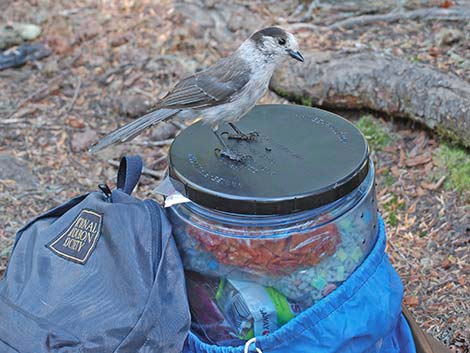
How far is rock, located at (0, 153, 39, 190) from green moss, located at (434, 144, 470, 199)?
7.54 ft

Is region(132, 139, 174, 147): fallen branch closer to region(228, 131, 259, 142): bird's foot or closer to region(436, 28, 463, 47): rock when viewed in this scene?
region(228, 131, 259, 142): bird's foot

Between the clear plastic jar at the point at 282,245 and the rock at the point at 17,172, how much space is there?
1789 mm

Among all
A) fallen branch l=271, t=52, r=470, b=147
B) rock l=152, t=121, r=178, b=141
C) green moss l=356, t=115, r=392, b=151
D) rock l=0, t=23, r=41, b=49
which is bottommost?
rock l=152, t=121, r=178, b=141

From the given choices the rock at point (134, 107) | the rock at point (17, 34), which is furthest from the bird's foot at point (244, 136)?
the rock at point (17, 34)

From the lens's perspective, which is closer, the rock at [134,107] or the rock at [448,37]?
the rock at [448,37]

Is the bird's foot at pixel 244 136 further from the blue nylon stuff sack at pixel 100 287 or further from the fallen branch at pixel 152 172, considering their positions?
the fallen branch at pixel 152 172

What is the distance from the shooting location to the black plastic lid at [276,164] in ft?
7.50

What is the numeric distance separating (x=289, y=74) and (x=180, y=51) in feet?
3.38

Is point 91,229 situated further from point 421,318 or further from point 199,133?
point 421,318

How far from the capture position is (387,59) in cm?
428

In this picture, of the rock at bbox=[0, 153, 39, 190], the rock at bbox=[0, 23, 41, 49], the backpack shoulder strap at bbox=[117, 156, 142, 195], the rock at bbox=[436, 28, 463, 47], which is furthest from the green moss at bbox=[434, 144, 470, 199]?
the rock at bbox=[0, 23, 41, 49]

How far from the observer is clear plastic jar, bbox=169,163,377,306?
2.35m

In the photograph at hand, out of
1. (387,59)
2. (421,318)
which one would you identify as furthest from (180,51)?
(421,318)

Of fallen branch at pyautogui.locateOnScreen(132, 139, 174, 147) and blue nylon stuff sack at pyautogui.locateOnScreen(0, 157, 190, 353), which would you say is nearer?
blue nylon stuff sack at pyautogui.locateOnScreen(0, 157, 190, 353)
